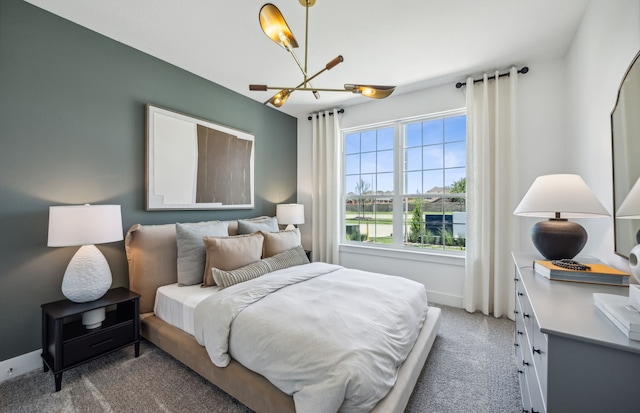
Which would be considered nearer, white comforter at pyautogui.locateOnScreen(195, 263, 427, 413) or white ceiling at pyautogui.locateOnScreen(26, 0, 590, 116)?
white comforter at pyautogui.locateOnScreen(195, 263, 427, 413)

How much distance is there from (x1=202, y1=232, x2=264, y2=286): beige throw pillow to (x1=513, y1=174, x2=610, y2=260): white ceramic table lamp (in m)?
2.16

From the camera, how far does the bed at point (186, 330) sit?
136 cm

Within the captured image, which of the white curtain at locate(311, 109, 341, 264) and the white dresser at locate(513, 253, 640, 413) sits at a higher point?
the white curtain at locate(311, 109, 341, 264)

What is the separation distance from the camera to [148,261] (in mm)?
2275

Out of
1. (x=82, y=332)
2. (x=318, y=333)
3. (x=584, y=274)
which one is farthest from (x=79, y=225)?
(x=584, y=274)

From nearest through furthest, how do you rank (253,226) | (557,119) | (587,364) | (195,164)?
(587,364)
(557,119)
(195,164)
(253,226)

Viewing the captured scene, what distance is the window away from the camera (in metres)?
3.28

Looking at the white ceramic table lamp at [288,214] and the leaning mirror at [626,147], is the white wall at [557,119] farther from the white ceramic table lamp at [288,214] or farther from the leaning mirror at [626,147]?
the white ceramic table lamp at [288,214]

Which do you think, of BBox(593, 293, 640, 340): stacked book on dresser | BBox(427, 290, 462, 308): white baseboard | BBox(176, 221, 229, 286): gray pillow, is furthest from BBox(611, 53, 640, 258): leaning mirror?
BBox(176, 221, 229, 286): gray pillow

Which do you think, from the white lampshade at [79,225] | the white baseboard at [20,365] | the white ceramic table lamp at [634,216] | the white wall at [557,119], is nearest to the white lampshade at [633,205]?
the white ceramic table lamp at [634,216]

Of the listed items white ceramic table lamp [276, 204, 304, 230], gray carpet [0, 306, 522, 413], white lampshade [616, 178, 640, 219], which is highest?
white lampshade [616, 178, 640, 219]

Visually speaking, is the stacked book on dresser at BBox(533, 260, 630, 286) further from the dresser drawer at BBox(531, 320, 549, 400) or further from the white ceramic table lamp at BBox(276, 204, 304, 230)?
the white ceramic table lamp at BBox(276, 204, 304, 230)

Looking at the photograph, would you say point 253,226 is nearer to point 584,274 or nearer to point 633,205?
point 584,274

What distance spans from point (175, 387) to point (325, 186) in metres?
2.98
